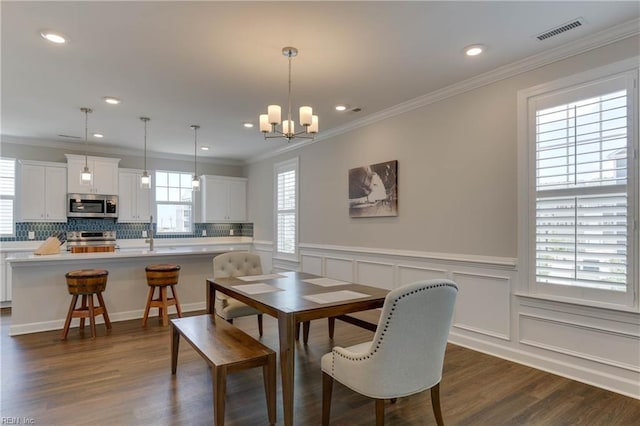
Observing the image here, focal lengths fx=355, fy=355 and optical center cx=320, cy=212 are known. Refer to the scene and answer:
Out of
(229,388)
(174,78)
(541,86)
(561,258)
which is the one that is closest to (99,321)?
(229,388)

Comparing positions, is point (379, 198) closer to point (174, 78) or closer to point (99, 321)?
point (174, 78)

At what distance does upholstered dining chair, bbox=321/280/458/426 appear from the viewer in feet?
6.00

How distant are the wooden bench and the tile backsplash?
4.66 metres

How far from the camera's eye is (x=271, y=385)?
222cm

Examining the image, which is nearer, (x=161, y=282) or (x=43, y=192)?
(x=161, y=282)

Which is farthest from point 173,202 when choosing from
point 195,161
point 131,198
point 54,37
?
point 54,37

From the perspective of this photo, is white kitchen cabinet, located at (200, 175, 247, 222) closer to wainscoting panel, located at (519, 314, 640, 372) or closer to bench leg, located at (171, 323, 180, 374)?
bench leg, located at (171, 323, 180, 374)

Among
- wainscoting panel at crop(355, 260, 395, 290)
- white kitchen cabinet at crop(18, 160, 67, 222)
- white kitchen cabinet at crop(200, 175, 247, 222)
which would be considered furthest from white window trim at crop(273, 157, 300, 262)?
white kitchen cabinet at crop(18, 160, 67, 222)

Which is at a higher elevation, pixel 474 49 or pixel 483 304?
pixel 474 49

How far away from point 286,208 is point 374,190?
7.49 ft

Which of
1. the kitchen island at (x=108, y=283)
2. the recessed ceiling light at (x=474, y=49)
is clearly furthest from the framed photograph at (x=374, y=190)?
the kitchen island at (x=108, y=283)

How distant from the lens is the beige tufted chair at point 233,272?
349cm

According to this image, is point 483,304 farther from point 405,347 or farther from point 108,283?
point 108,283

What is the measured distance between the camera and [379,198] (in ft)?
15.0
